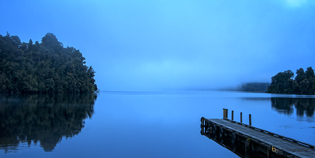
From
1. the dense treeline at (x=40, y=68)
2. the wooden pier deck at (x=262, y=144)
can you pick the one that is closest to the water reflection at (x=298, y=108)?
the wooden pier deck at (x=262, y=144)

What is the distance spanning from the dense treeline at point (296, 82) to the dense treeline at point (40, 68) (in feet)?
308

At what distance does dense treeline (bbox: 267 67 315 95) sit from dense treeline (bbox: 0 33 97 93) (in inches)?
3701

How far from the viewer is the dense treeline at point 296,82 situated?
330 feet

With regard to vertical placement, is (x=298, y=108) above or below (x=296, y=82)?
below

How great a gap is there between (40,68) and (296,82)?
109485mm

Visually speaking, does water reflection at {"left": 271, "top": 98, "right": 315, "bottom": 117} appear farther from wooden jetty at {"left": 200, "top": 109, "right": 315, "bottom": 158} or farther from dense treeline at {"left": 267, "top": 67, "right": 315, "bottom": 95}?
dense treeline at {"left": 267, "top": 67, "right": 315, "bottom": 95}

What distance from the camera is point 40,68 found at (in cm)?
6775

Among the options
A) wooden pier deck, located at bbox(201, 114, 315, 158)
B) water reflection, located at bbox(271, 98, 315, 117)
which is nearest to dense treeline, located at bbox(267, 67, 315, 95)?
water reflection, located at bbox(271, 98, 315, 117)

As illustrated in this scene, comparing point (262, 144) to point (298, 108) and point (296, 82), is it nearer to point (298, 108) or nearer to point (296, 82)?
point (298, 108)

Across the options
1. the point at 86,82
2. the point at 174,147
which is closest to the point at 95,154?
the point at 174,147

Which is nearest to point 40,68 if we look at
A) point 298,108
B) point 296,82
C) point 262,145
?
point 298,108

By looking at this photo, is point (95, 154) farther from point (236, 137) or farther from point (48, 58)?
point (48, 58)

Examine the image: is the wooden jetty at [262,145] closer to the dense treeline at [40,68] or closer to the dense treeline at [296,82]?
the dense treeline at [40,68]

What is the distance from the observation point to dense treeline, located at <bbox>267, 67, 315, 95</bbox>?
10065cm
